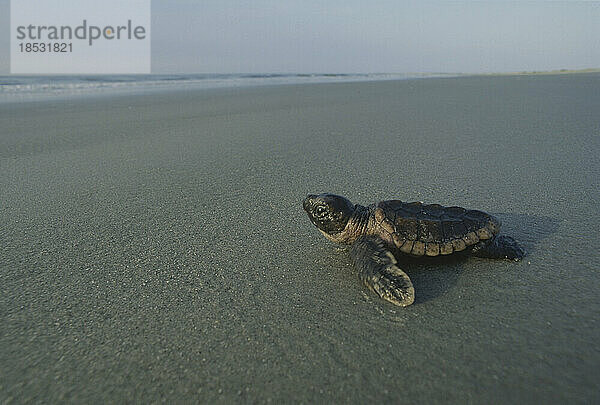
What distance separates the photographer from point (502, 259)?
6.48 feet

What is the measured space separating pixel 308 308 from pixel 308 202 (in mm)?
646

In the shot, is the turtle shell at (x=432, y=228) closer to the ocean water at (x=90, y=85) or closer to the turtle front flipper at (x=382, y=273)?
the turtle front flipper at (x=382, y=273)

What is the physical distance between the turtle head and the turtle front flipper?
0.20 meters

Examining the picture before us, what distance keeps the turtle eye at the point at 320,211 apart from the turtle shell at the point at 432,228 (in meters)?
0.27

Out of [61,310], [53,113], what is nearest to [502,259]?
[61,310]

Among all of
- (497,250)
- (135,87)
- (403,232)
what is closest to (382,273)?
(403,232)

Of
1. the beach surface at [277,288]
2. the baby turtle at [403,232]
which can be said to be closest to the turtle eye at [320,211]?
the baby turtle at [403,232]

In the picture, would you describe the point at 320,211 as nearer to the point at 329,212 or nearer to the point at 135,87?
the point at 329,212

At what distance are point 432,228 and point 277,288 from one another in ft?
2.53

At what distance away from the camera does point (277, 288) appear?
1.82 m

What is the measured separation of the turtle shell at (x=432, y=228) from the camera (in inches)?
74.3

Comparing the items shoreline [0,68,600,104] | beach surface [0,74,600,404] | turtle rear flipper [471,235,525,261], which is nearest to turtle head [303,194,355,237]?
beach surface [0,74,600,404]

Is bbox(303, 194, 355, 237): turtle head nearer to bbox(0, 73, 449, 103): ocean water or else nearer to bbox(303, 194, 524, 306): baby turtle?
bbox(303, 194, 524, 306): baby turtle

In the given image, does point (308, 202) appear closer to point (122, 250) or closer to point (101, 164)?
point (122, 250)
